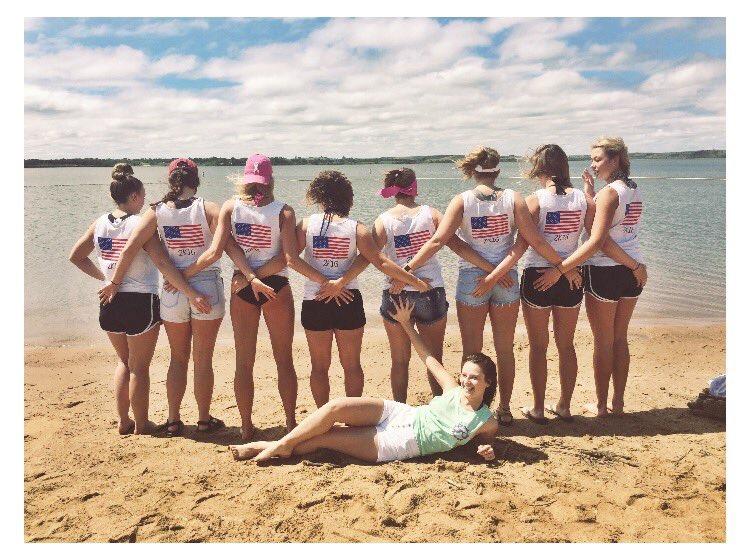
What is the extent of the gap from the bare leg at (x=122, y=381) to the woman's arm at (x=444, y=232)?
248 centimetres

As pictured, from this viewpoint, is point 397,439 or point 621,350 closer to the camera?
point 397,439

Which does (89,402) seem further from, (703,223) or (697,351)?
(703,223)

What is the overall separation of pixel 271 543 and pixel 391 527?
0.70 m

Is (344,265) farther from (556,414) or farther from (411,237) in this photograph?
(556,414)

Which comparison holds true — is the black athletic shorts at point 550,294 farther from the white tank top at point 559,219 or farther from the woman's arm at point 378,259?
the woman's arm at point 378,259

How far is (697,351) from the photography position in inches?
300

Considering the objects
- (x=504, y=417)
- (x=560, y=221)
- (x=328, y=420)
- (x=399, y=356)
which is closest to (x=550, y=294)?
(x=560, y=221)

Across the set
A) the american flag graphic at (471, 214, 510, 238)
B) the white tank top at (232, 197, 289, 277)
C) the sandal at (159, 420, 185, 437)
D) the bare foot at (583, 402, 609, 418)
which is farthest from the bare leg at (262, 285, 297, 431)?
the bare foot at (583, 402, 609, 418)

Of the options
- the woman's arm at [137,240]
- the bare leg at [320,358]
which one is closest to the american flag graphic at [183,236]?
the woman's arm at [137,240]

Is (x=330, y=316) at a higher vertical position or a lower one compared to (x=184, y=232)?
lower

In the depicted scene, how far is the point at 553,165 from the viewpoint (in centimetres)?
467

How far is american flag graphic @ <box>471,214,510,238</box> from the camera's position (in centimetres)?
462

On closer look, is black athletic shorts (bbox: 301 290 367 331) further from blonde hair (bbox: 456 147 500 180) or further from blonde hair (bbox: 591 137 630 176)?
blonde hair (bbox: 591 137 630 176)

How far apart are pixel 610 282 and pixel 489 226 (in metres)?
1.16
